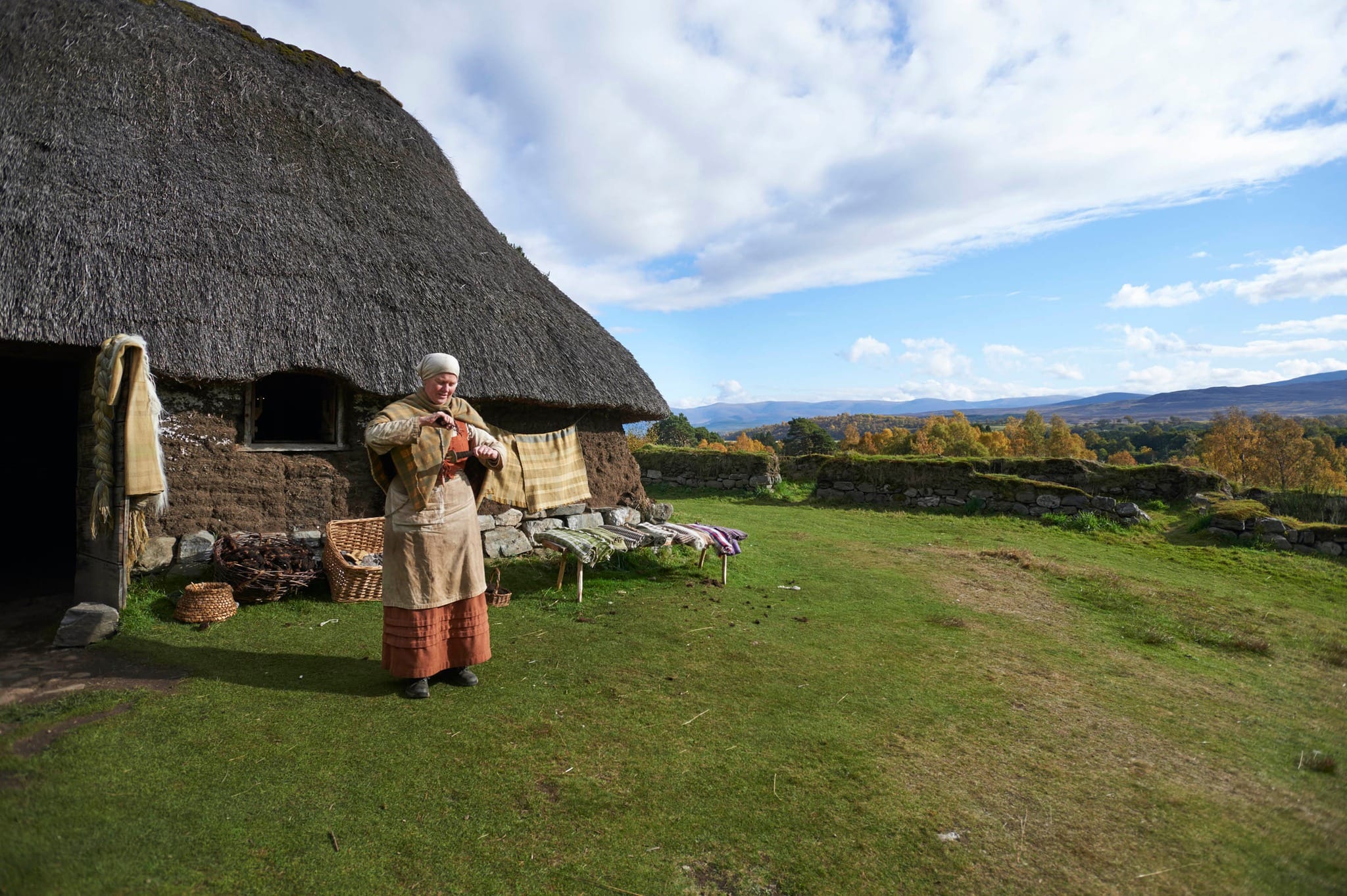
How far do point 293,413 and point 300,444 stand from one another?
255cm

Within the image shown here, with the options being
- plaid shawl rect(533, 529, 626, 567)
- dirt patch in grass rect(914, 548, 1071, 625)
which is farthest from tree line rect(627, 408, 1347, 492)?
plaid shawl rect(533, 529, 626, 567)

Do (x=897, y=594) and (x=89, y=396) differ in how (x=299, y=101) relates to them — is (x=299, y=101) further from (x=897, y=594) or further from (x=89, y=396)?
(x=897, y=594)

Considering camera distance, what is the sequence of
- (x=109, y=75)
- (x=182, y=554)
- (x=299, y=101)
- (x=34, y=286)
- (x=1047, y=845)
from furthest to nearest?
(x=299, y=101) < (x=109, y=75) < (x=182, y=554) < (x=34, y=286) < (x=1047, y=845)

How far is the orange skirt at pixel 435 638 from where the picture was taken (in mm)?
3896

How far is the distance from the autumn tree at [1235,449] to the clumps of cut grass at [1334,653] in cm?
1471

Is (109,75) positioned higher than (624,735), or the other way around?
(109,75)

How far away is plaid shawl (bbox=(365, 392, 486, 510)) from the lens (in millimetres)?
3846

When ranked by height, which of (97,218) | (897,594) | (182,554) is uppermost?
(97,218)

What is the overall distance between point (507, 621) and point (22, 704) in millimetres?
2934

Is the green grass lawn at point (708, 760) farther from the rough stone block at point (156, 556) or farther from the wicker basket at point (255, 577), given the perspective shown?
the rough stone block at point (156, 556)

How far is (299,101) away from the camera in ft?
25.9

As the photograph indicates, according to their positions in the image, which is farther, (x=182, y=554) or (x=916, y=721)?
(x=182, y=554)

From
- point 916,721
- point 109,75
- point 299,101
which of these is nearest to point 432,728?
point 916,721

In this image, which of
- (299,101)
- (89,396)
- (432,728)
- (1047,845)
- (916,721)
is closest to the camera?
(1047,845)
